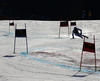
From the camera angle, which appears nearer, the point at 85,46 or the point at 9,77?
the point at 9,77

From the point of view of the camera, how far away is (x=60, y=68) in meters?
11.3

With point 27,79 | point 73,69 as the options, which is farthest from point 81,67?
point 27,79

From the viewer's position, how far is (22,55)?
556 inches
